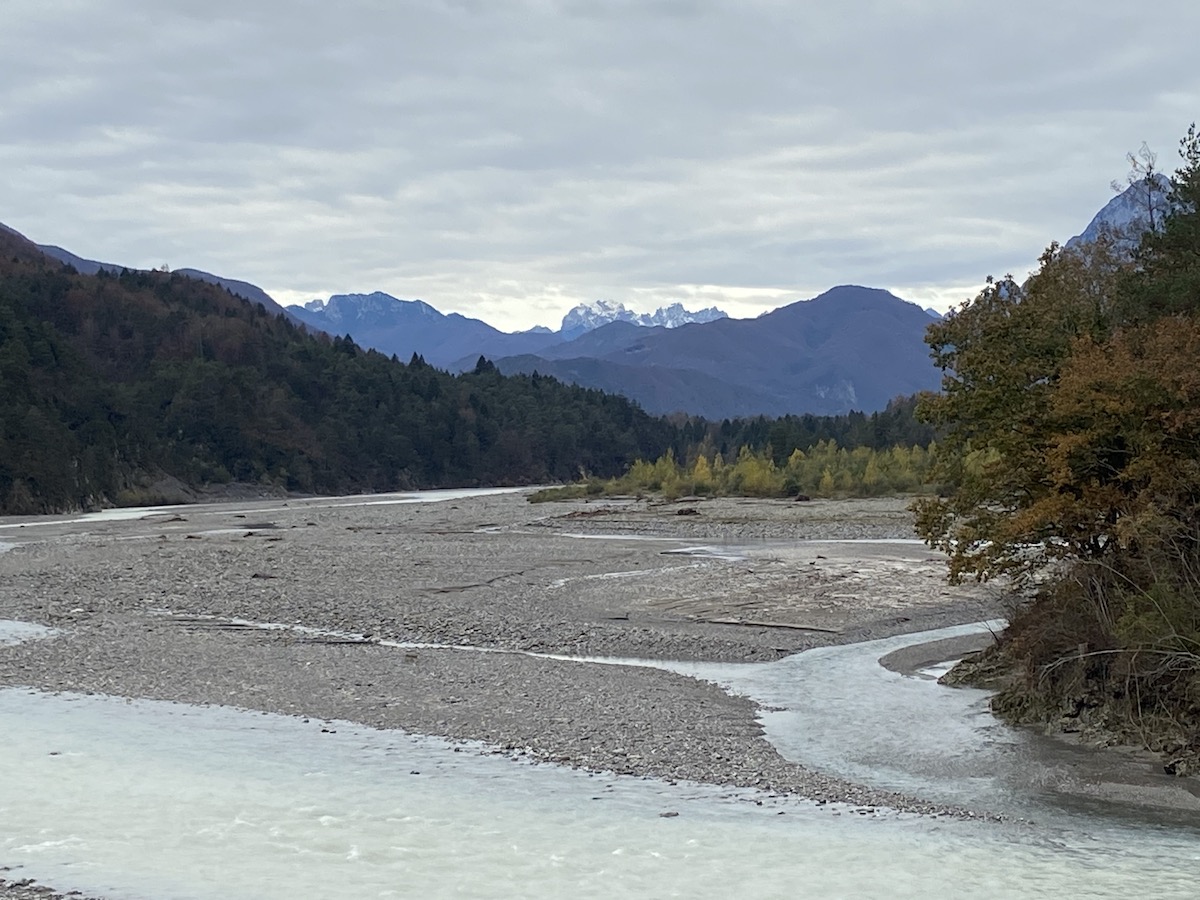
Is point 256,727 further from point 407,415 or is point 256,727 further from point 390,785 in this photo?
point 407,415

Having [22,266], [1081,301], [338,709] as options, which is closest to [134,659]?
[338,709]

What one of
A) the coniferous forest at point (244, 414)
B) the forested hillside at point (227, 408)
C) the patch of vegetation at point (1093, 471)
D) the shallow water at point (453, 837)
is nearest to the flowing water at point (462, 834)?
the shallow water at point (453, 837)

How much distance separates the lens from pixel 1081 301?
21.2m

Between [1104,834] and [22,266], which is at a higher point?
[22,266]

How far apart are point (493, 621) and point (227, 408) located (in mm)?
113145

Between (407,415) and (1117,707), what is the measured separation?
489 feet

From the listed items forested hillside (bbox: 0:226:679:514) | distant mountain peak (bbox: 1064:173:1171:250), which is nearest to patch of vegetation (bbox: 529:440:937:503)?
forested hillside (bbox: 0:226:679:514)

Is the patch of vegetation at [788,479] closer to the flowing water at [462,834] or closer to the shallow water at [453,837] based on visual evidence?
the flowing water at [462,834]

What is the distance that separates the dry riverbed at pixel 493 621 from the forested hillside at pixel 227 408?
156 feet

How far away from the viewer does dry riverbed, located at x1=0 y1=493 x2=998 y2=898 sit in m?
17.9

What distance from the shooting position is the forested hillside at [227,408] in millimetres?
100062

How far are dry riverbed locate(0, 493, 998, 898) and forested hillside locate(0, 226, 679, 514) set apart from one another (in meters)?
47.6

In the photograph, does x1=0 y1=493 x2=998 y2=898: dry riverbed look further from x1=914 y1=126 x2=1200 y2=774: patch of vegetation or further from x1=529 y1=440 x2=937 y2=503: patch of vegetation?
x1=529 y1=440 x2=937 y2=503: patch of vegetation

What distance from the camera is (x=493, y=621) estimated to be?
28.7m
